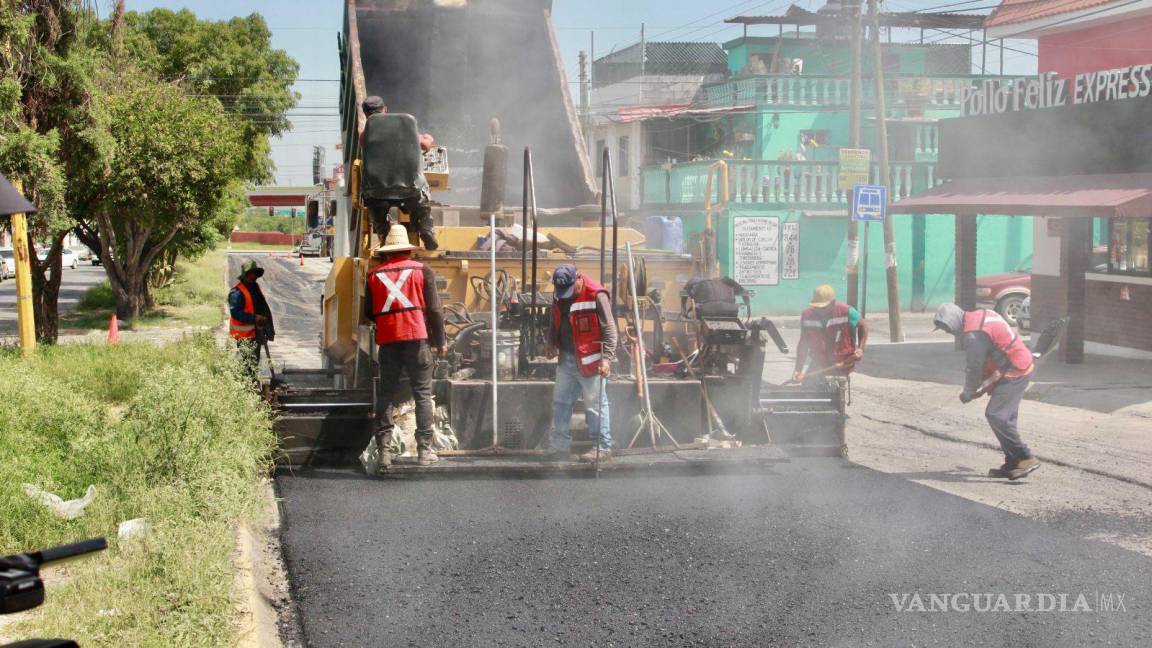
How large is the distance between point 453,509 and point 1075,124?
10.3 meters

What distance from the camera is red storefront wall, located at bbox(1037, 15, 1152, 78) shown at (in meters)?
18.1

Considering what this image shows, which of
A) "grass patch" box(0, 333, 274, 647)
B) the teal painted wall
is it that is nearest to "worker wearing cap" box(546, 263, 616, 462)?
"grass patch" box(0, 333, 274, 647)

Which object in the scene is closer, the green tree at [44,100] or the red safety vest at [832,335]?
the red safety vest at [832,335]

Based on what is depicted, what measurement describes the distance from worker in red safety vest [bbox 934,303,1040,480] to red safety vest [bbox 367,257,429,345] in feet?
12.0

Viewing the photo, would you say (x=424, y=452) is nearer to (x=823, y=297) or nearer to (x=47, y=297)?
(x=823, y=297)

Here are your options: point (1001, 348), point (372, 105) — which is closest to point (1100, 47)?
point (1001, 348)

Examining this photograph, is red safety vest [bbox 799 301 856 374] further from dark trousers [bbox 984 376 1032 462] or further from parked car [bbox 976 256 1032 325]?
parked car [bbox 976 256 1032 325]

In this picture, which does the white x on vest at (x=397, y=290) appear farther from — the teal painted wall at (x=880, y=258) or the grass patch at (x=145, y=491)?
the teal painted wall at (x=880, y=258)

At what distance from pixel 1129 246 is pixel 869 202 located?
151 inches

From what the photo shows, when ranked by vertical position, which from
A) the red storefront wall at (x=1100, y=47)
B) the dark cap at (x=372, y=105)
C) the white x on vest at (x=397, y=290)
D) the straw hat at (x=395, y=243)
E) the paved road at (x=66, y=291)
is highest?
the red storefront wall at (x=1100, y=47)

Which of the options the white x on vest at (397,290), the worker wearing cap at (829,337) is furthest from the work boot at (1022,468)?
the white x on vest at (397,290)

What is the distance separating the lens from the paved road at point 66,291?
23.3 m

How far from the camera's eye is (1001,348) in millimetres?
8664

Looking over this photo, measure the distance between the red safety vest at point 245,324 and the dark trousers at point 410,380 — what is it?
369 centimetres
